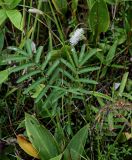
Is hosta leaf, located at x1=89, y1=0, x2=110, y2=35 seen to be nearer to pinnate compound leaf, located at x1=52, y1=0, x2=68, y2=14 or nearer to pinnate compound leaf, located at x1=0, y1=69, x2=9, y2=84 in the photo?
pinnate compound leaf, located at x1=52, y1=0, x2=68, y2=14

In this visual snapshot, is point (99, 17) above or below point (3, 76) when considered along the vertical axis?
above

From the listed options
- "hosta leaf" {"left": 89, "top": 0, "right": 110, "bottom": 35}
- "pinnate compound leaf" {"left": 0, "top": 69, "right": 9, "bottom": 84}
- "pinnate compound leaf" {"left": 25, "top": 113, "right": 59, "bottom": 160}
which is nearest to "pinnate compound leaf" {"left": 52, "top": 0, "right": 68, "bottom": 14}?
"hosta leaf" {"left": 89, "top": 0, "right": 110, "bottom": 35}

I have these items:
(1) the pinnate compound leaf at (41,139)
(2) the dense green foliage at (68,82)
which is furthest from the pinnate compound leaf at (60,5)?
(1) the pinnate compound leaf at (41,139)

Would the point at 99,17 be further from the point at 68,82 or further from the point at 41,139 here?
the point at 41,139

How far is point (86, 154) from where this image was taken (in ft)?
5.43

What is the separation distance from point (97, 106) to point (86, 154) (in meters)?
0.23

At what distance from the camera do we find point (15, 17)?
1.82 meters

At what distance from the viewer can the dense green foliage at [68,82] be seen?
1557 millimetres

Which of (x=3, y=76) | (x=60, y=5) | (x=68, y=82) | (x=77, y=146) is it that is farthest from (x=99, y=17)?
(x=77, y=146)

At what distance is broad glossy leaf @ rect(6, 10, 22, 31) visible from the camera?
1786 millimetres

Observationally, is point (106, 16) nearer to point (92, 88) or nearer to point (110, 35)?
point (110, 35)

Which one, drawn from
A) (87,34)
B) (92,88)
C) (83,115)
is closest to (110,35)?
(87,34)

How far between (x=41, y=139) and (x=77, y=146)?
13cm

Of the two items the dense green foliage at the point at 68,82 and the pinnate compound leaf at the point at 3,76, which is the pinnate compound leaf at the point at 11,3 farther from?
the pinnate compound leaf at the point at 3,76
